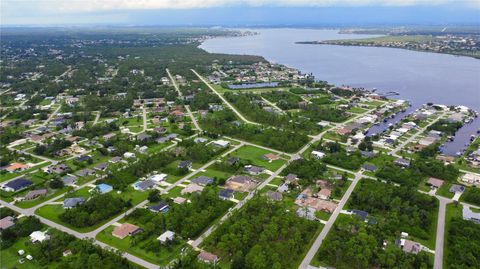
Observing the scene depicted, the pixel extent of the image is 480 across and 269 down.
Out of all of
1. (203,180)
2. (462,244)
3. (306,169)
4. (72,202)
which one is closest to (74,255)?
(72,202)

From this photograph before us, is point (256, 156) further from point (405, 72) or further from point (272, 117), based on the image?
point (405, 72)

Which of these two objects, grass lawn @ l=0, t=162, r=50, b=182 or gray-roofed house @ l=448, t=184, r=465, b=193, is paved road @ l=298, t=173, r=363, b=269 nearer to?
gray-roofed house @ l=448, t=184, r=465, b=193

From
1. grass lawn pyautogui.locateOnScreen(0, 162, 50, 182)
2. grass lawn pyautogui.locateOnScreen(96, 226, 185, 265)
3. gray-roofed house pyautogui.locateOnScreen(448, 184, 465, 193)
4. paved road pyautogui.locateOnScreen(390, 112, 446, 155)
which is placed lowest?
paved road pyautogui.locateOnScreen(390, 112, 446, 155)

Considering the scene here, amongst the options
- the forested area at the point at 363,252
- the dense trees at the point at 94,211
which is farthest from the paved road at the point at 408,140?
the dense trees at the point at 94,211

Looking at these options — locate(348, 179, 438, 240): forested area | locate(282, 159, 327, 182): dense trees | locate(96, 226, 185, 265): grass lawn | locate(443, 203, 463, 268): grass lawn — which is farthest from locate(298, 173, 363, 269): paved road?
locate(96, 226, 185, 265): grass lawn

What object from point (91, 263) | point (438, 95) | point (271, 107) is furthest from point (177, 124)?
point (438, 95)

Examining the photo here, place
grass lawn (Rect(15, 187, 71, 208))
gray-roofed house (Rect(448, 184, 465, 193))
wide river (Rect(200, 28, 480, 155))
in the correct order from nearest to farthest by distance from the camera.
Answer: grass lawn (Rect(15, 187, 71, 208)), gray-roofed house (Rect(448, 184, 465, 193)), wide river (Rect(200, 28, 480, 155))
